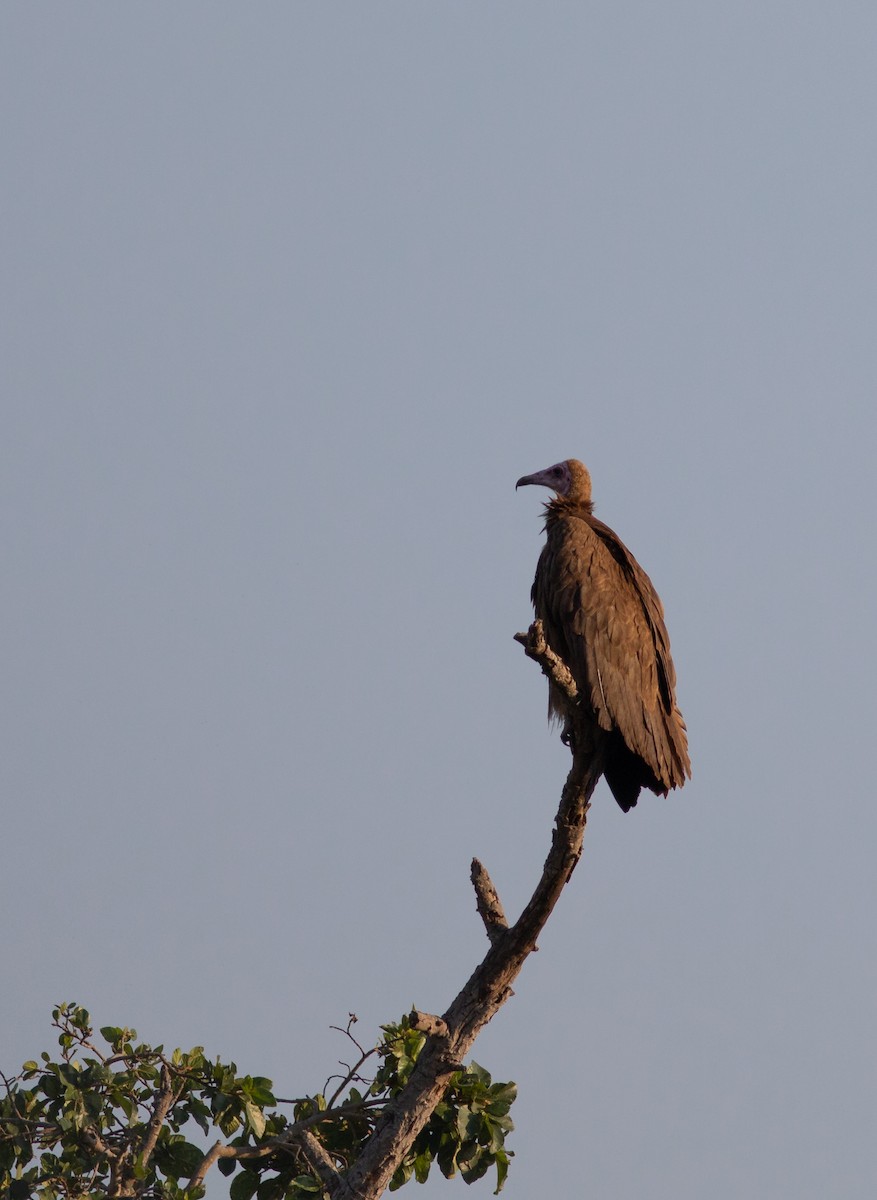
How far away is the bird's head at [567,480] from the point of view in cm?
916

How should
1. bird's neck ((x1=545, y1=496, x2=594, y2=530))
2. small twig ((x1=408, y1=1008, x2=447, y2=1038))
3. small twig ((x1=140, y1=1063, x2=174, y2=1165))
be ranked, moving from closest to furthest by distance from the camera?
small twig ((x1=408, y1=1008, x2=447, y2=1038)), small twig ((x1=140, y1=1063, x2=174, y2=1165)), bird's neck ((x1=545, y1=496, x2=594, y2=530))

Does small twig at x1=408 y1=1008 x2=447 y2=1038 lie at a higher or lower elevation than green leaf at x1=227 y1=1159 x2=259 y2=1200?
higher

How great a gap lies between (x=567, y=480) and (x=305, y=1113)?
4486mm

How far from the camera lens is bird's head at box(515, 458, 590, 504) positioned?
9.16 metres

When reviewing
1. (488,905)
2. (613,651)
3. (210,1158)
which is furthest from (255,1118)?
(613,651)

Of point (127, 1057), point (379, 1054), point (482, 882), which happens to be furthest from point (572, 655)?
point (127, 1057)

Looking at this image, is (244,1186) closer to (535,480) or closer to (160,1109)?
(160,1109)

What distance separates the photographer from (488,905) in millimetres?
5945

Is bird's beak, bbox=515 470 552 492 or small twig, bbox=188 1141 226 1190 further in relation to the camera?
bird's beak, bbox=515 470 552 492

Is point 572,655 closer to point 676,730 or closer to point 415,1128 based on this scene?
point 676,730

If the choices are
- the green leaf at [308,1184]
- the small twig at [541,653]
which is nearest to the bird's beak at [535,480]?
the small twig at [541,653]

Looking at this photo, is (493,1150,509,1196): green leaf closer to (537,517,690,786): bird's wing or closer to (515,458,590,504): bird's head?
(537,517,690,786): bird's wing

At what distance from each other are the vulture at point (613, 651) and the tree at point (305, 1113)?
44.4 inches

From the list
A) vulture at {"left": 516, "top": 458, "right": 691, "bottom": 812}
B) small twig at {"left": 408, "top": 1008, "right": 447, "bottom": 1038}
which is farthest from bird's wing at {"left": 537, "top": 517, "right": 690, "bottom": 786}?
small twig at {"left": 408, "top": 1008, "right": 447, "bottom": 1038}
